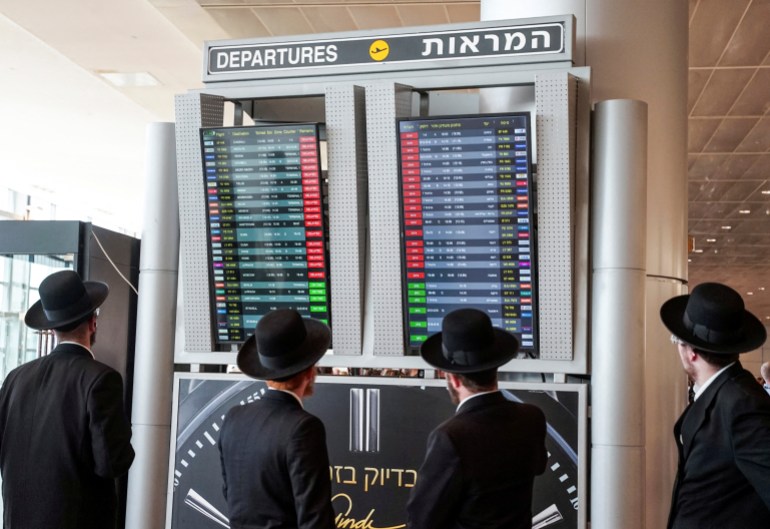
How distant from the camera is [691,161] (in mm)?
15789

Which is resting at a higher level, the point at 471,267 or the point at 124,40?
the point at 124,40

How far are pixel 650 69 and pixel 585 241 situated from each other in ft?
3.93

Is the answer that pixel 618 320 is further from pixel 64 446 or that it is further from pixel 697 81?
pixel 697 81

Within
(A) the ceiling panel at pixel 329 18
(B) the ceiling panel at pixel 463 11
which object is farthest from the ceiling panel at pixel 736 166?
(A) the ceiling panel at pixel 329 18

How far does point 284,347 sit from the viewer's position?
3.34 meters

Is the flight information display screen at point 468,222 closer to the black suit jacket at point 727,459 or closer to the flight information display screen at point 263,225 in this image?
the flight information display screen at point 263,225

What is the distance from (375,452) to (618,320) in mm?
1378

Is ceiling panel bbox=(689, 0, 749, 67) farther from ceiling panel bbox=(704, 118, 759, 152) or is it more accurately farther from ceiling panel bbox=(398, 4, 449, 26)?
ceiling panel bbox=(704, 118, 759, 152)

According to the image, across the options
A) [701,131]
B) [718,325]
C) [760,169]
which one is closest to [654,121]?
[718,325]


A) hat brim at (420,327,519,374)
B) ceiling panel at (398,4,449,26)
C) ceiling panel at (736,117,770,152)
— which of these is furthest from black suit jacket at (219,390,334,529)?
ceiling panel at (736,117,770,152)

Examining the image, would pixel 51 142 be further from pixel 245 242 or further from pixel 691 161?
pixel 245 242

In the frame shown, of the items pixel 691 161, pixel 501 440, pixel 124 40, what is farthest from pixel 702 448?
pixel 691 161

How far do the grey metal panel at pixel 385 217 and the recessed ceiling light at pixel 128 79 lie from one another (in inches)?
332

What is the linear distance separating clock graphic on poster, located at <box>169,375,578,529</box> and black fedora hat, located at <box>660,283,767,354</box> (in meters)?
1.17
